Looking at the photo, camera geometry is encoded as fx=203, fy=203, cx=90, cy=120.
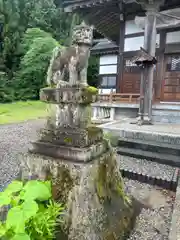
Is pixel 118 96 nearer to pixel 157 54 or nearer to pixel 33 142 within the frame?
pixel 157 54

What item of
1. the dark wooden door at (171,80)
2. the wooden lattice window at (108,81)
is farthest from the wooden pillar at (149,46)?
the wooden lattice window at (108,81)

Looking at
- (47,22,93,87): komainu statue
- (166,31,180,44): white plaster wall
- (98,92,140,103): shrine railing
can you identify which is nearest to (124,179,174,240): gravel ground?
(47,22,93,87): komainu statue

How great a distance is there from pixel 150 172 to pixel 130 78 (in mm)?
6241

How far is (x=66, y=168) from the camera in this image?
213cm

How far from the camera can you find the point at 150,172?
13.5 ft

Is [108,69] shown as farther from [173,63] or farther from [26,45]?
[26,45]

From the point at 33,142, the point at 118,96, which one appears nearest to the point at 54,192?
the point at 33,142

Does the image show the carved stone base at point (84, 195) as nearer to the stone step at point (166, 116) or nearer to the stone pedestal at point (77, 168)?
the stone pedestal at point (77, 168)

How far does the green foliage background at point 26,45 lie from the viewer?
1958 centimetres

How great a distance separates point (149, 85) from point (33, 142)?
5.13 meters

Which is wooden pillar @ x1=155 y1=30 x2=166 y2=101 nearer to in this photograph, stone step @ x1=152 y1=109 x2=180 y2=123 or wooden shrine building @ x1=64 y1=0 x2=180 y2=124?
wooden shrine building @ x1=64 y1=0 x2=180 y2=124

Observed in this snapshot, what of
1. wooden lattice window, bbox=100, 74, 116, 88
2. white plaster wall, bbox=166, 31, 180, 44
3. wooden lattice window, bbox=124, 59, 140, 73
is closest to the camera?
white plaster wall, bbox=166, 31, 180, 44

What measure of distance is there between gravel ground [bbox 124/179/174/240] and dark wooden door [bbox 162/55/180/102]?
5707mm

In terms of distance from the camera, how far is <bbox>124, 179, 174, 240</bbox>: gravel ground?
8.07 feet
